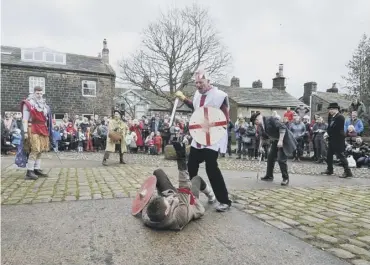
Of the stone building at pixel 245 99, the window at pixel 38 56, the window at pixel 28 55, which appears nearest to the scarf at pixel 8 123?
the window at pixel 28 55

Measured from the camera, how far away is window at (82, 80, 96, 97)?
103ft

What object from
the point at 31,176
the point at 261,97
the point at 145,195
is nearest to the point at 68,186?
the point at 31,176

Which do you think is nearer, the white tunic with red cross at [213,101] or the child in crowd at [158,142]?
the white tunic with red cross at [213,101]

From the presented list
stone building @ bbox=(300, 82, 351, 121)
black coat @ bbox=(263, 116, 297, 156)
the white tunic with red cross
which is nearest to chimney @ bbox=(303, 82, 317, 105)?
stone building @ bbox=(300, 82, 351, 121)

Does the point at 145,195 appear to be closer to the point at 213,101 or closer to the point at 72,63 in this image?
the point at 213,101

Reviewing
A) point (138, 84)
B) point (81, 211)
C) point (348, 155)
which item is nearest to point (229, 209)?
→ point (81, 211)

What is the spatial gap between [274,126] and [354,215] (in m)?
2.85

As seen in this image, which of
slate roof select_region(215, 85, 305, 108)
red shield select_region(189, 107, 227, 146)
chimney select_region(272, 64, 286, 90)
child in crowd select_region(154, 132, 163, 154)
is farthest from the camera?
chimney select_region(272, 64, 286, 90)

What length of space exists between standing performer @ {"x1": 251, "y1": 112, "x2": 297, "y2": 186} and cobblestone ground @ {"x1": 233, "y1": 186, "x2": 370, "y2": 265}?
2.44 ft

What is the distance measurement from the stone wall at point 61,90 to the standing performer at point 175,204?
91.4 feet

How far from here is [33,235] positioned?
3.49 metres

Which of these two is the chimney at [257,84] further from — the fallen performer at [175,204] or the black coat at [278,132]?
the fallen performer at [175,204]

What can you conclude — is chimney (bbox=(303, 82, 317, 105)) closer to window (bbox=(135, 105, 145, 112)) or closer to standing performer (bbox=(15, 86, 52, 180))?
window (bbox=(135, 105, 145, 112))

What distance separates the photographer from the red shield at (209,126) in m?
4.46
